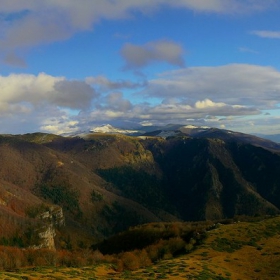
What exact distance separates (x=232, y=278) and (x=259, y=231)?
2959cm

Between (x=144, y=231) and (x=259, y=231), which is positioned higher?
(x=259, y=231)

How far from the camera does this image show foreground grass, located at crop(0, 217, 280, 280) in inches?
1729

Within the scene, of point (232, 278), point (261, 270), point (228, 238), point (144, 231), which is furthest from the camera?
point (144, 231)

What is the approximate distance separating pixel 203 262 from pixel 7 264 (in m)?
32.9

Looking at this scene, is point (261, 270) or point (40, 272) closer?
point (40, 272)

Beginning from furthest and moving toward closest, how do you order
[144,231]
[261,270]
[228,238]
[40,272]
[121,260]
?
[144,231] → [228,238] → [121,260] → [261,270] → [40,272]

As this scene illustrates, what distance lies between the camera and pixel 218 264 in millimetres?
52562

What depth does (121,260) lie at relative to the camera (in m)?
56.3

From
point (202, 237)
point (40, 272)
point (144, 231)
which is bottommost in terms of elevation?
point (144, 231)

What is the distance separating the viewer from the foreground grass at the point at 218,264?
→ 144 feet

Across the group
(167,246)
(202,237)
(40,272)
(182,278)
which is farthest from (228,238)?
(40,272)

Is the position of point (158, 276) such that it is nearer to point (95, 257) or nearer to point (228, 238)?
point (95, 257)

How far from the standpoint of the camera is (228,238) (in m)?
68.1

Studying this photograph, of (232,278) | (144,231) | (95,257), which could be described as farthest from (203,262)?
(144,231)
